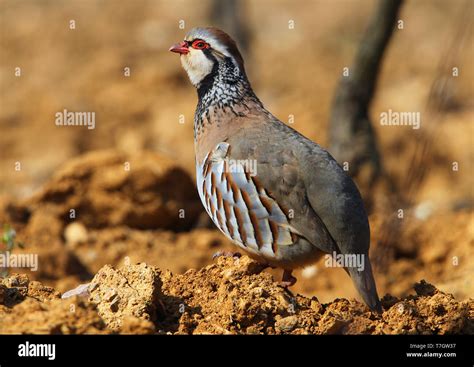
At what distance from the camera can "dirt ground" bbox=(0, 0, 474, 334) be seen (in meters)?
5.05

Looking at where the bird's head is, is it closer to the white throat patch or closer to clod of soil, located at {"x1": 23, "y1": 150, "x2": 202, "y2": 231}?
the white throat patch

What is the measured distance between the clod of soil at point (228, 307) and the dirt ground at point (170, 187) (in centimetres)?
1

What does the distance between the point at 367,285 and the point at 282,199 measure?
0.78m

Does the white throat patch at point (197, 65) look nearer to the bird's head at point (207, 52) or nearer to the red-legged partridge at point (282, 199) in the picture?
the bird's head at point (207, 52)

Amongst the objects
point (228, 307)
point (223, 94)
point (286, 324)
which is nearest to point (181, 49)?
point (223, 94)

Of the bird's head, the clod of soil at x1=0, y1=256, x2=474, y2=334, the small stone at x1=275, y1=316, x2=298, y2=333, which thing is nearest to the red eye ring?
the bird's head

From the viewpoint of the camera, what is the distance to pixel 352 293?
832 centimetres

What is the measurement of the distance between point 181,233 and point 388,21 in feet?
10.2

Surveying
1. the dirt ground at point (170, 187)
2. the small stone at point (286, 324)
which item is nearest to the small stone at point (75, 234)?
the dirt ground at point (170, 187)

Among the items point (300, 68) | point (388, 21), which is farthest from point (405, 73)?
point (388, 21)

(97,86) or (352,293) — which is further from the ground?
(97,86)

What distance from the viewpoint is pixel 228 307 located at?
198 inches

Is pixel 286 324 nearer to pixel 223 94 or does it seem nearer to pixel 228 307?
pixel 228 307

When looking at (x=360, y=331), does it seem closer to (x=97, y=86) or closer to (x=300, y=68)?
(x=97, y=86)
